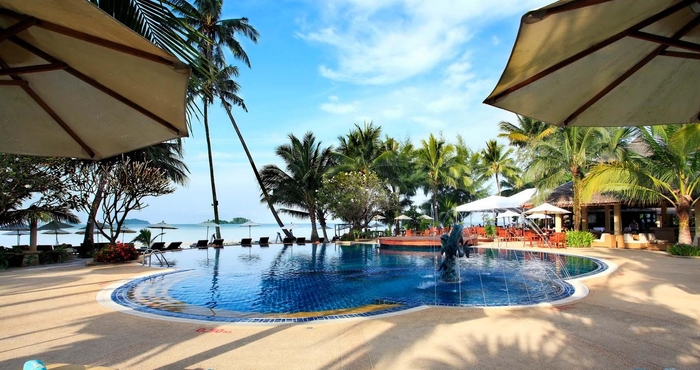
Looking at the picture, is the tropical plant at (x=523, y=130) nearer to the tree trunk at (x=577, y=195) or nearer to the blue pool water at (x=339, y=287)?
the tree trunk at (x=577, y=195)

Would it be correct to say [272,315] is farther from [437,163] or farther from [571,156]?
[437,163]

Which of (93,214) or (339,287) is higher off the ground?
(93,214)

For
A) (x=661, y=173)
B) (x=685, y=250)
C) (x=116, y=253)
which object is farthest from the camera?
(x=661, y=173)

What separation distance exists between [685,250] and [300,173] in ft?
70.5

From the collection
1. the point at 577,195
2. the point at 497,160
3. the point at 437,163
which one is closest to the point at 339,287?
the point at 577,195

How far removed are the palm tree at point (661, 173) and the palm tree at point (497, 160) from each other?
55.5 ft

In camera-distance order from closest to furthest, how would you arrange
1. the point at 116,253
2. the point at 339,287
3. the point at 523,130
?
the point at 339,287 → the point at 116,253 → the point at 523,130

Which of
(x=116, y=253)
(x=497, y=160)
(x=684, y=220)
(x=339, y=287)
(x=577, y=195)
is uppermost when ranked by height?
(x=497, y=160)

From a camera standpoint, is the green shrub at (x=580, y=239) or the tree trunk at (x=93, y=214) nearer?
the tree trunk at (x=93, y=214)

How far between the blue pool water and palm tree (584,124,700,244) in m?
3.92

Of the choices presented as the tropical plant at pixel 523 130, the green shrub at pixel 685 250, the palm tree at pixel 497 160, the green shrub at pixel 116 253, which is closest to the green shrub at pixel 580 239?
the green shrub at pixel 685 250

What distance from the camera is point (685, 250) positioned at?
13.4 m

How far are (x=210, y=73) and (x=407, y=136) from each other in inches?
1251

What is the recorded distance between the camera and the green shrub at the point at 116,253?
542 inches
